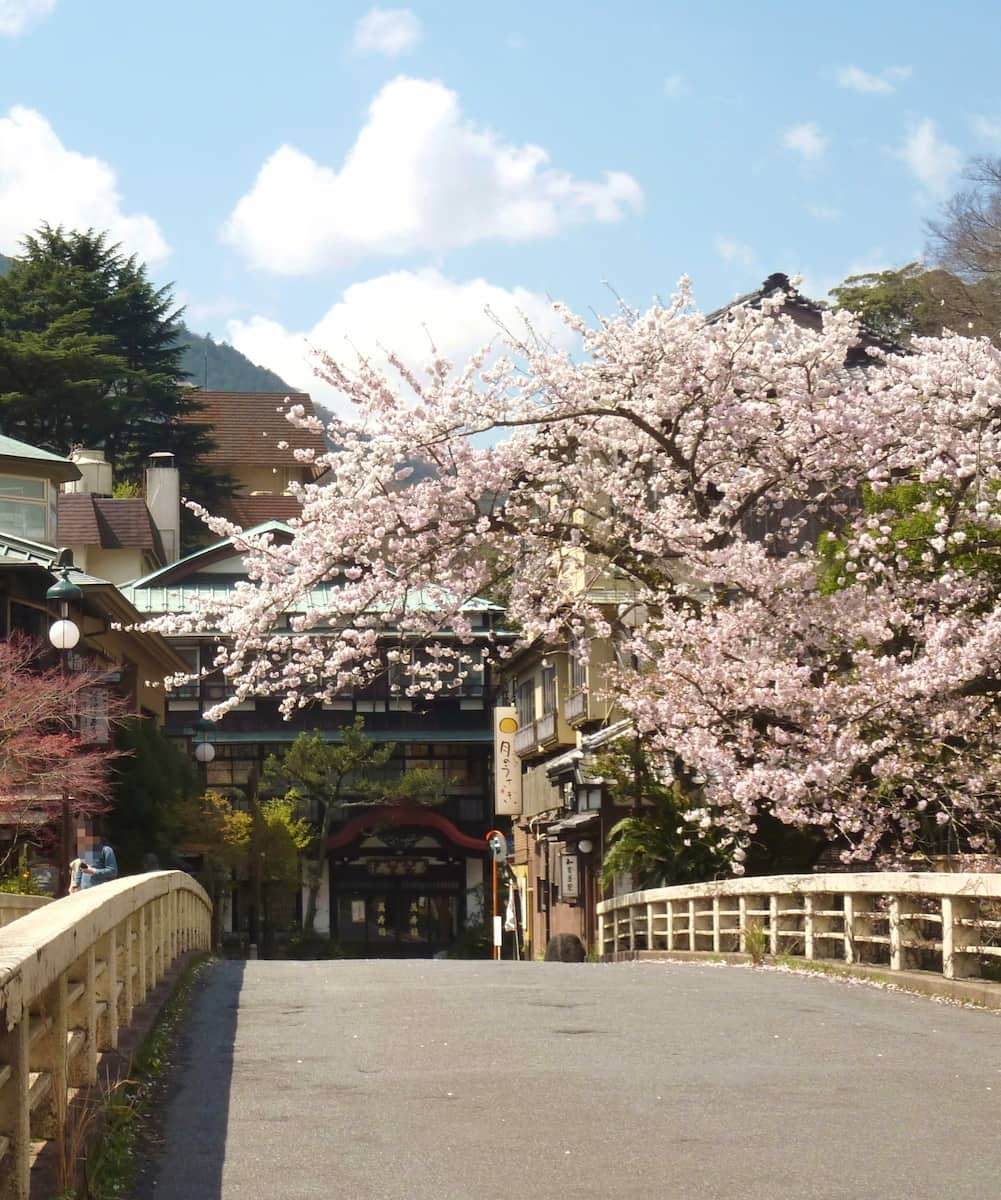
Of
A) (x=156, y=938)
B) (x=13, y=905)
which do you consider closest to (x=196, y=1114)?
(x=156, y=938)

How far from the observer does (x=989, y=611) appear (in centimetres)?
2048

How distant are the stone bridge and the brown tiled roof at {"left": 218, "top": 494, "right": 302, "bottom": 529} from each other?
1993 inches

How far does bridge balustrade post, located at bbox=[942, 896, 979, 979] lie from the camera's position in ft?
45.6

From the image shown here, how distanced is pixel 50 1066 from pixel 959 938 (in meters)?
9.64

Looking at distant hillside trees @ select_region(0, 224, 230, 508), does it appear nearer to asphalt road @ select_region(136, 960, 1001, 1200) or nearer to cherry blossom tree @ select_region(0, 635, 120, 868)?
cherry blossom tree @ select_region(0, 635, 120, 868)

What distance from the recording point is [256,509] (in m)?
66.8

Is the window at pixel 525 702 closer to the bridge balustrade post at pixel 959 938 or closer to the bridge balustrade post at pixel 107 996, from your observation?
the bridge balustrade post at pixel 959 938

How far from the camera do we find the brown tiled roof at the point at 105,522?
169ft

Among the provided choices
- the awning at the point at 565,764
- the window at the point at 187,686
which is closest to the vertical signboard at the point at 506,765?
the awning at the point at 565,764

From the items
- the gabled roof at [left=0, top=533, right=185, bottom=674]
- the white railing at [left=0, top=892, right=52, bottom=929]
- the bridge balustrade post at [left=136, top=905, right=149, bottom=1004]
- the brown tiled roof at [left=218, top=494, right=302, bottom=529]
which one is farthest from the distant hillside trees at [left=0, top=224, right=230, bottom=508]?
the bridge balustrade post at [left=136, top=905, right=149, bottom=1004]

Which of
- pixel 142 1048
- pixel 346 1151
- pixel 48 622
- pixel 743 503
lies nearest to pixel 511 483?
pixel 743 503

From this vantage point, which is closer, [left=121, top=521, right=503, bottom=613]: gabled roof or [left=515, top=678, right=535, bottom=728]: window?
[left=515, top=678, right=535, bottom=728]: window

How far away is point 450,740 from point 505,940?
721 cm

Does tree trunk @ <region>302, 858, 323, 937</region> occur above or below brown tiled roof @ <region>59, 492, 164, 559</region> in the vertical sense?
→ below
